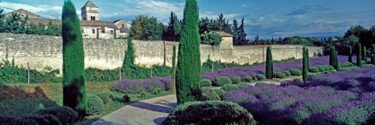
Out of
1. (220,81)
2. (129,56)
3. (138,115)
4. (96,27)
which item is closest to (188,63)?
(138,115)

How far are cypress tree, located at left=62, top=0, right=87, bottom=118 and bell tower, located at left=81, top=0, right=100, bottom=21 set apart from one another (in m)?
74.3

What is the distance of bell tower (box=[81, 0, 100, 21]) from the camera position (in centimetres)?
7844

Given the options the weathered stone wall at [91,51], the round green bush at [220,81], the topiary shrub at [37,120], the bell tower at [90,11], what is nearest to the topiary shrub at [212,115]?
the topiary shrub at [37,120]

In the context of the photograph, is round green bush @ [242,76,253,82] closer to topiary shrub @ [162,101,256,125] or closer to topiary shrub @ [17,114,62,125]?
topiary shrub @ [162,101,256,125]

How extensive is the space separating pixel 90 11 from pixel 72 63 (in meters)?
75.7

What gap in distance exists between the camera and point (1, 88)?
11.8 metres

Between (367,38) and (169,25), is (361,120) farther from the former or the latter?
(367,38)

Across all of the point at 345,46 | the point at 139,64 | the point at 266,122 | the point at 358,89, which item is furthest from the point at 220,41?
the point at 345,46

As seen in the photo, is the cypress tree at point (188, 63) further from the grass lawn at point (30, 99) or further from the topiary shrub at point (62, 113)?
the topiary shrub at point (62, 113)

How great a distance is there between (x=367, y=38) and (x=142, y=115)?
58.6m

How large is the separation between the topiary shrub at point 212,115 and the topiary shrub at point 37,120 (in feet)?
8.39

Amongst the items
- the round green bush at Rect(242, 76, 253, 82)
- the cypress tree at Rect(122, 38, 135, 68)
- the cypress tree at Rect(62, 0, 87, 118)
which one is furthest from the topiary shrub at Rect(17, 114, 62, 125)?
the round green bush at Rect(242, 76, 253, 82)

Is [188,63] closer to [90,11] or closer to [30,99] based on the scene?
[30,99]

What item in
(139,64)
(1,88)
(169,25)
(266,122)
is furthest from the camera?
(169,25)
